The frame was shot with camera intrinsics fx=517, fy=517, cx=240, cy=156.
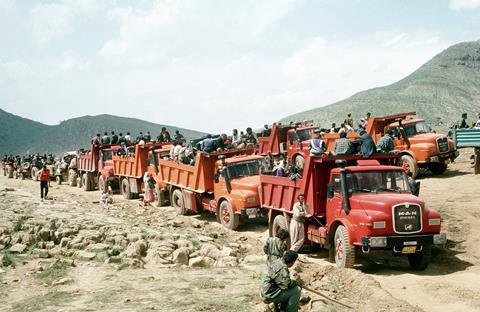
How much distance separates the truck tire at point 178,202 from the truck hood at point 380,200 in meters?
9.17

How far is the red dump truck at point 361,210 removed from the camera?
32.1 feet

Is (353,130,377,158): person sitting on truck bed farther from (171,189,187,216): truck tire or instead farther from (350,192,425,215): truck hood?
(171,189,187,216): truck tire

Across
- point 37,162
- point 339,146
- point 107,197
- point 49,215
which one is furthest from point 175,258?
point 37,162

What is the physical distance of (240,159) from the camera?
16031 mm

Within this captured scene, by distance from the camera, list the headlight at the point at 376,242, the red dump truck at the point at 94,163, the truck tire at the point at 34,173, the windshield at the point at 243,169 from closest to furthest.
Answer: the headlight at the point at 376,242 → the windshield at the point at 243,169 → the red dump truck at the point at 94,163 → the truck tire at the point at 34,173

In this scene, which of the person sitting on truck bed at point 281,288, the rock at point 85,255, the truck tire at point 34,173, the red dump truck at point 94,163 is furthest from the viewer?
the truck tire at point 34,173

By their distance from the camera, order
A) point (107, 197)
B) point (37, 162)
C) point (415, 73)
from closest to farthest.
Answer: point (107, 197) → point (37, 162) → point (415, 73)

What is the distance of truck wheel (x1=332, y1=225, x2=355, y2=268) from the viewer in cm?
998

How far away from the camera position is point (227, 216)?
15586 millimetres

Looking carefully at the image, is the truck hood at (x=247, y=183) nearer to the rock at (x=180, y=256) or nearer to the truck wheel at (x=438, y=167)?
the rock at (x=180, y=256)

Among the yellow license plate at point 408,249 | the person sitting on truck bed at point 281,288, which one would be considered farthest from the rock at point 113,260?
the yellow license plate at point 408,249

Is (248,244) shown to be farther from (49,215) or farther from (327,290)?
(49,215)

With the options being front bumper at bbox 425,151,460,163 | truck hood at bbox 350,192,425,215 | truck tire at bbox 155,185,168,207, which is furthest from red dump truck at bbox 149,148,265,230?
front bumper at bbox 425,151,460,163

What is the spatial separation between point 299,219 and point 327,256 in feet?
3.87
